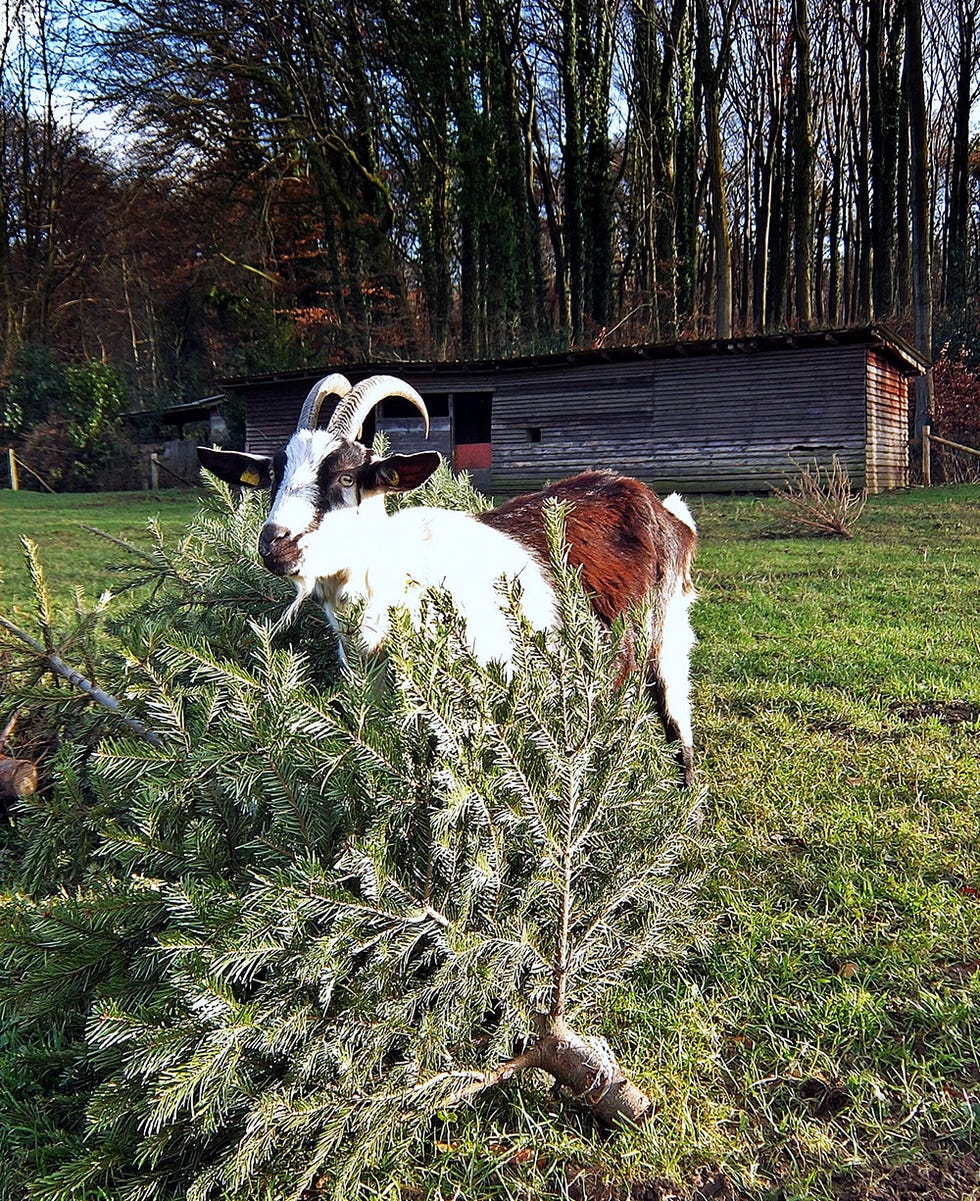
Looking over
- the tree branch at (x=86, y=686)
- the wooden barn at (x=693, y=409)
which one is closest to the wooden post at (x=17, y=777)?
the tree branch at (x=86, y=686)

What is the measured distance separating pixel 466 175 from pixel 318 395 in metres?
29.5

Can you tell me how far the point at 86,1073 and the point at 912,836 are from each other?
3171 millimetres

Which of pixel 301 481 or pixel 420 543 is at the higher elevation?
pixel 301 481

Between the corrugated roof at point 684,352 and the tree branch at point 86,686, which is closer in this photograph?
the tree branch at point 86,686

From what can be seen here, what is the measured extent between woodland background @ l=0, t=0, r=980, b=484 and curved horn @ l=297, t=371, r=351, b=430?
24941mm

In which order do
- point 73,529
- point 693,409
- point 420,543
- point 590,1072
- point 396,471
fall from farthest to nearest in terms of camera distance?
point 693,409 < point 73,529 < point 420,543 < point 396,471 < point 590,1072

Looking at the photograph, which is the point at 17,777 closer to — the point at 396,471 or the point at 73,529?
the point at 396,471

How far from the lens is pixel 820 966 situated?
2834mm

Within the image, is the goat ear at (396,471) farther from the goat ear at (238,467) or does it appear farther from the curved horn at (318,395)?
the goat ear at (238,467)

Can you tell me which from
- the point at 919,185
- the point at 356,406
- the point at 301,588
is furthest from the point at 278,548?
the point at 919,185

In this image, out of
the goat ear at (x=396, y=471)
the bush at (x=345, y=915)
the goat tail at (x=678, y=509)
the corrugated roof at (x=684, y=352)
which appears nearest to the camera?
the bush at (x=345, y=915)

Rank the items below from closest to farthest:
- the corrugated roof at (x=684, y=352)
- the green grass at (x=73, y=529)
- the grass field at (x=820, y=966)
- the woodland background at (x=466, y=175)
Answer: the grass field at (x=820, y=966) < the green grass at (x=73, y=529) < the corrugated roof at (x=684, y=352) < the woodland background at (x=466, y=175)

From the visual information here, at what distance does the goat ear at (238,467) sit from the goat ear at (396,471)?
65 cm

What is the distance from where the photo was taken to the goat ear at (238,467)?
11.8ft
